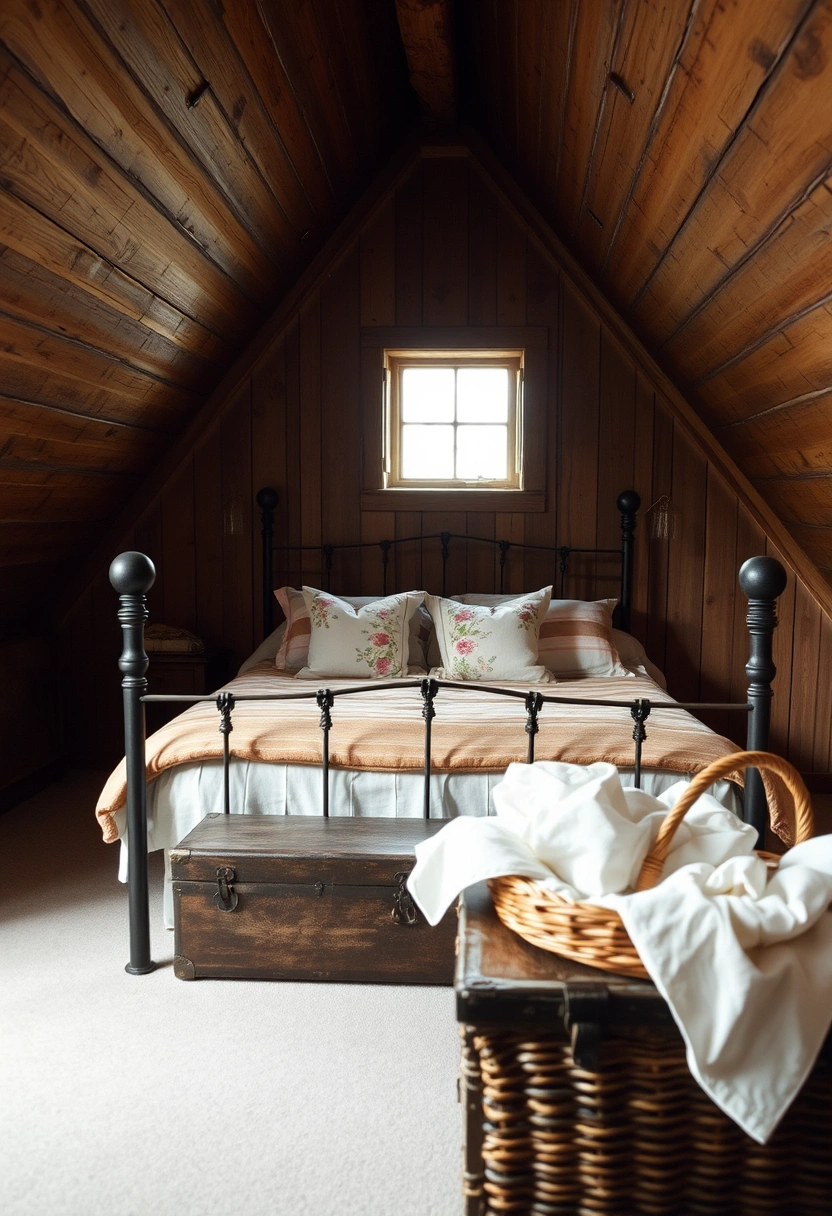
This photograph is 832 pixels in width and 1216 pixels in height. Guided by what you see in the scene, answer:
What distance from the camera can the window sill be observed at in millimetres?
4211

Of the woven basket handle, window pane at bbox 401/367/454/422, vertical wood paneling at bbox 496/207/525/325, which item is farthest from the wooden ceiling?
the woven basket handle

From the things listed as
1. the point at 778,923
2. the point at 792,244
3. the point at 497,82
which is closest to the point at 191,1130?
the point at 778,923

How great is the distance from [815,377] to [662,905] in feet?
6.44

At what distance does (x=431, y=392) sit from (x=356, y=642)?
4.56 feet

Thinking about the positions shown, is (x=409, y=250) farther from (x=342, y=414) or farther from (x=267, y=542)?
(x=267, y=542)

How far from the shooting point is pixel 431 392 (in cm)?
434

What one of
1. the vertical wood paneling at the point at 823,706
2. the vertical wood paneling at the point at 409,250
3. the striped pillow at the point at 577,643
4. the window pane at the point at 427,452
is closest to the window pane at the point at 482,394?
the window pane at the point at 427,452

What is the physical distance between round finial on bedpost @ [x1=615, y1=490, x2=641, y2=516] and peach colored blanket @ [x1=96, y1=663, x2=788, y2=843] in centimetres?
139

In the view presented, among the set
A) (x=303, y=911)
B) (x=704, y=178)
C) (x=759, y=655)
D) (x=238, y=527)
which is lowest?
(x=303, y=911)

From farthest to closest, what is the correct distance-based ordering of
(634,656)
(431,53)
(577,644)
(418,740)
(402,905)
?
(634,656) < (577,644) < (431,53) < (418,740) < (402,905)

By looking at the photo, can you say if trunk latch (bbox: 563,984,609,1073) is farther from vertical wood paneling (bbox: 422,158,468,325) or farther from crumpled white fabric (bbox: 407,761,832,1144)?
vertical wood paneling (bbox: 422,158,468,325)

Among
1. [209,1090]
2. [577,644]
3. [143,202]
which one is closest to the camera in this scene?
[209,1090]

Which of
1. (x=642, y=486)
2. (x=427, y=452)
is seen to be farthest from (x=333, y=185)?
(x=642, y=486)

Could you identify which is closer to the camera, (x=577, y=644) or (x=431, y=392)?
(x=577, y=644)
